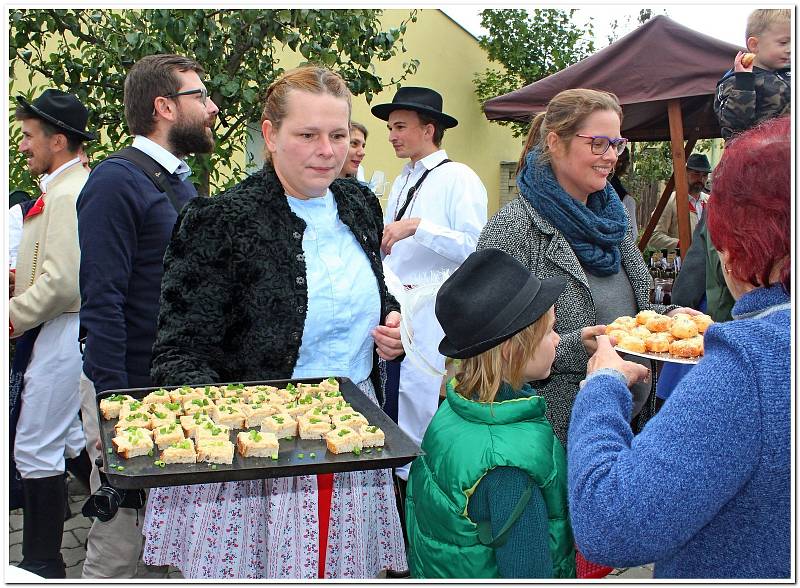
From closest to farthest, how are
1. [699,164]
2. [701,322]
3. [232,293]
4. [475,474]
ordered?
[475,474], [232,293], [701,322], [699,164]

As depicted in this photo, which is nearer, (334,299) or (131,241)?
(334,299)

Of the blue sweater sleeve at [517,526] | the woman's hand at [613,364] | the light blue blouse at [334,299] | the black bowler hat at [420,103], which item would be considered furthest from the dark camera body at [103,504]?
the black bowler hat at [420,103]

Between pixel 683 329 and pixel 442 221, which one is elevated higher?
pixel 442 221

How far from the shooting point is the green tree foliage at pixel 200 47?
433cm

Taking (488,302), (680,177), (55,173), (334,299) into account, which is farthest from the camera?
(680,177)

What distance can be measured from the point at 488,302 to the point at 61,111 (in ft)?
9.29

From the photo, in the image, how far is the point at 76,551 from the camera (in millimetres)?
3914

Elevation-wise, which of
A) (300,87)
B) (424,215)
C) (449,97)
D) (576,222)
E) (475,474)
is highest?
(449,97)

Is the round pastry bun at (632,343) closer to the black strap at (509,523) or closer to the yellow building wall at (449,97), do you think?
the black strap at (509,523)

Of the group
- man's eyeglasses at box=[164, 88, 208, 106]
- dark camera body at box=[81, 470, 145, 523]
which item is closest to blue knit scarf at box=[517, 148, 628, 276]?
man's eyeglasses at box=[164, 88, 208, 106]

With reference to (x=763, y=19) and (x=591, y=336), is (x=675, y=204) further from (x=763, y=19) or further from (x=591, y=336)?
(x=591, y=336)

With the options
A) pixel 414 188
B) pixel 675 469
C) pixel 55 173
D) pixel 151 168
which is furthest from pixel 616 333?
pixel 55 173

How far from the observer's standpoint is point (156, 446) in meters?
1.91

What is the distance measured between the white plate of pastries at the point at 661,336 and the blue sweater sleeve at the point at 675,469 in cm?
98
